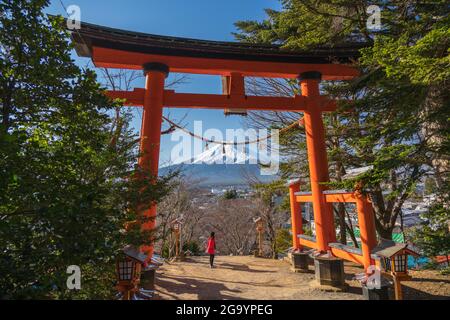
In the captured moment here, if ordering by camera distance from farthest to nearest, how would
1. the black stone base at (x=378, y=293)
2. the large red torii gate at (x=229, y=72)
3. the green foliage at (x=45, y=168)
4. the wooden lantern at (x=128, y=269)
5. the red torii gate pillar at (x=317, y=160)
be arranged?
the red torii gate pillar at (x=317, y=160), the large red torii gate at (x=229, y=72), the black stone base at (x=378, y=293), the wooden lantern at (x=128, y=269), the green foliage at (x=45, y=168)

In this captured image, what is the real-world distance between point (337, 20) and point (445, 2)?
1999mm

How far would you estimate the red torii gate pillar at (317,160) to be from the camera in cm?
660

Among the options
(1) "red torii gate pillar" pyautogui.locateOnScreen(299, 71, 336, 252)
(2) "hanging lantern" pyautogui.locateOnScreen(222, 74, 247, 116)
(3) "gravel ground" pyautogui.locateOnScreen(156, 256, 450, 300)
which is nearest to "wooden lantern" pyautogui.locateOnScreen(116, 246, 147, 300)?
(3) "gravel ground" pyautogui.locateOnScreen(156, 256, 450, 300)

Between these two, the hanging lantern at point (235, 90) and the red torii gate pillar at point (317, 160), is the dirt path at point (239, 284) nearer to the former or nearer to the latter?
the red torii gate pillar at point (317, 160)

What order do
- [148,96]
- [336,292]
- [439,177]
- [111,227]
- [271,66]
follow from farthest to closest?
[271,66] → [148,96] → [336,292] → [439,177] → [111,227]

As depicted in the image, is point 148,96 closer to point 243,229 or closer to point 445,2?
point 445,2

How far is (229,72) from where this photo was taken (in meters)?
7.00

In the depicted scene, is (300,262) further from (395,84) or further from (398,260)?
(395,84)

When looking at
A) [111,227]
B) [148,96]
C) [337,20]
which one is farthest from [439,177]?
[148,96]

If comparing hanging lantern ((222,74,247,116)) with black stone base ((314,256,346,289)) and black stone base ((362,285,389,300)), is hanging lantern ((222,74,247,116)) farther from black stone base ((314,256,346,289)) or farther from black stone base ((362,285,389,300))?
black stone base ((362,285,389,300))

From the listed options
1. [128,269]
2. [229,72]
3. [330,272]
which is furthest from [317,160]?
[128,269]

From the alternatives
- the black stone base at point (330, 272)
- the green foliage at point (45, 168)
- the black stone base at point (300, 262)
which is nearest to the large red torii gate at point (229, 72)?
the black stone base at point (330, 272)

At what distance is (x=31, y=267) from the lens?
2.12m

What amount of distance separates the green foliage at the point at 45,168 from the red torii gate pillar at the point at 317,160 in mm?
4919
